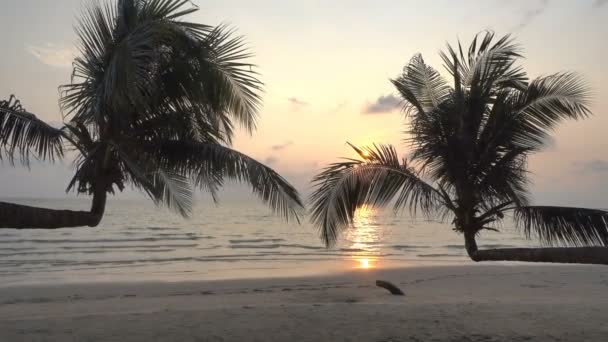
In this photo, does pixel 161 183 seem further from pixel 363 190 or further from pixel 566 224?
pixel 566 224

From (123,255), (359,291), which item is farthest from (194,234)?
(359,291)

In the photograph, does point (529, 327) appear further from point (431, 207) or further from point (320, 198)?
point (320, 198)

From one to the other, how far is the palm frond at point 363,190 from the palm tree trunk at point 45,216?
263 centimetres

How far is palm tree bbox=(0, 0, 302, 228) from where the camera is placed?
532cm

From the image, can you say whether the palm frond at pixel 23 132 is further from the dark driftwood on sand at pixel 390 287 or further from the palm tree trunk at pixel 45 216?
the dark driftwood on sand at pixel 390 287

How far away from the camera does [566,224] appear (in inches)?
234

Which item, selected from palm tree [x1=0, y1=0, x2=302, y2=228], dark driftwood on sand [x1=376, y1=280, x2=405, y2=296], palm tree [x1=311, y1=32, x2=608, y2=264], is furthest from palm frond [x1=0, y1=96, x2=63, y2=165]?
dark driftwood on sand [x1=376, y1=280, x2=405, y2=296]

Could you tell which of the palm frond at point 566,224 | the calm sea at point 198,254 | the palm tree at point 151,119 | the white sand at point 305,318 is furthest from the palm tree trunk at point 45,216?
the calm sea at point 198,254

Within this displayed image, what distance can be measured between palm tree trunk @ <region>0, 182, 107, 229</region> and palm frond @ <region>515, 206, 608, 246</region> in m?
4.89

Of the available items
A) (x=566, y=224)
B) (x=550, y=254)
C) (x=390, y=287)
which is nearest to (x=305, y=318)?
(x=566, y=224)

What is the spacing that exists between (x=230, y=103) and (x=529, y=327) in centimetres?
520

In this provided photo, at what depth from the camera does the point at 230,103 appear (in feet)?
23.9

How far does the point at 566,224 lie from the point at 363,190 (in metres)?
2.40

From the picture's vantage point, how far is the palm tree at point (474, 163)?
247 inches
